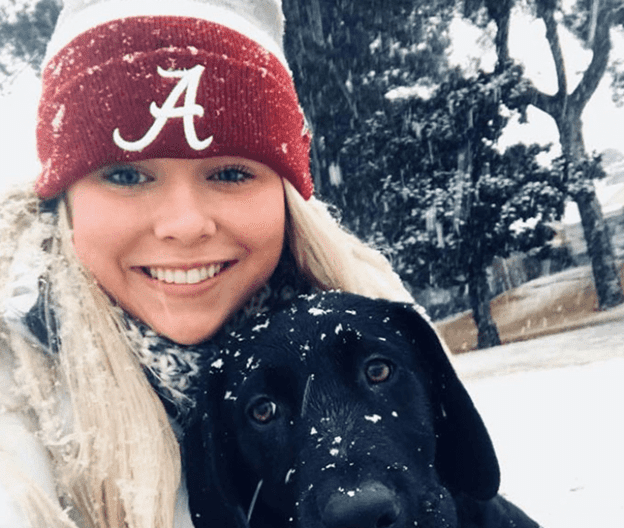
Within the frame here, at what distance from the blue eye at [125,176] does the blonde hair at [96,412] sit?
0.88 ft

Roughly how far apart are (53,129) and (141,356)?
0.82 metres

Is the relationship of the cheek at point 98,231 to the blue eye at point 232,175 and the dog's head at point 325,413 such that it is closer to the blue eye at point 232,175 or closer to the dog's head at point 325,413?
the blue eye at point 232,175

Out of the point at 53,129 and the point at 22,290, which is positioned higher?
the point at 53,129

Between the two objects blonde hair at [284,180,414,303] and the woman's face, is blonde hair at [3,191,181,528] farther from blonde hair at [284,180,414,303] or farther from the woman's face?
blonde hair at [284,180,414,303]

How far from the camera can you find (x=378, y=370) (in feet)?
7.55

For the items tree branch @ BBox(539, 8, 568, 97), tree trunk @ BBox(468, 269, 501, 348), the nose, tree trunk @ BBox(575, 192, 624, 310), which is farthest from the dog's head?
tree branch @ BBox(539, 8, 568, 97)

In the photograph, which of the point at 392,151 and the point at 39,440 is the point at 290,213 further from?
the point at 392,151

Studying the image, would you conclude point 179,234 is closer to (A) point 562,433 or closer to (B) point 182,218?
(B) point 182,218

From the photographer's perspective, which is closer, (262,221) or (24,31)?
(262,221)

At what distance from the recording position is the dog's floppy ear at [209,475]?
7.27ft

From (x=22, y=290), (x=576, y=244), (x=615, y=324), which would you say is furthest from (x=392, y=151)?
(x=22, y=290)

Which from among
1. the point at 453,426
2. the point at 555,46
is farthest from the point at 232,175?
the point at 555,46

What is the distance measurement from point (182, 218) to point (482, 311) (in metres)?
13.0

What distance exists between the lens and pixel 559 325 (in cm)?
1524
